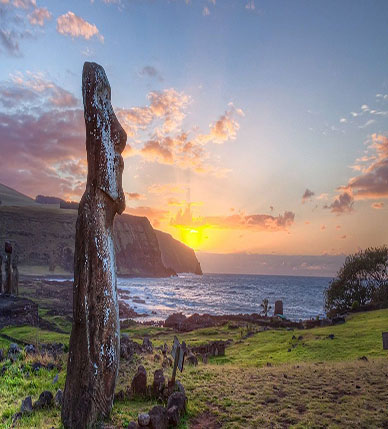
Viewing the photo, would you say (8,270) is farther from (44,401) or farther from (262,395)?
(262,395)

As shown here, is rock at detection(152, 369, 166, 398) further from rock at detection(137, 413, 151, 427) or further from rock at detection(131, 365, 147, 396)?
rock at detection(137, 413, 151, 427)

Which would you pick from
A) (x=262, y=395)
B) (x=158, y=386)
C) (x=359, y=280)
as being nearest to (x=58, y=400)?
(x=158, y=386)

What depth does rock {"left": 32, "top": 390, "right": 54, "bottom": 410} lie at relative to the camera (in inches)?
330

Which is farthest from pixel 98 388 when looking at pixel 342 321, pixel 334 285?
pixel 334 285

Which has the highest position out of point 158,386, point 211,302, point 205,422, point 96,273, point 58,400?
point 96,273

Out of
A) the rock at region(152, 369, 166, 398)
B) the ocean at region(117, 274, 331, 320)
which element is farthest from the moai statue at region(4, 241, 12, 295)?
the ocean at region(117, 274, 331, 320)

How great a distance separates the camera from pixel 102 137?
865 centimetres

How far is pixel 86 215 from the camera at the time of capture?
8.23m

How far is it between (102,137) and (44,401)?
7.07 m

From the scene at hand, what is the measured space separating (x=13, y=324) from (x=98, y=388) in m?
19.1

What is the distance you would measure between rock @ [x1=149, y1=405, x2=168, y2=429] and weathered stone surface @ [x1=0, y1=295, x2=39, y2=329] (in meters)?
19.6

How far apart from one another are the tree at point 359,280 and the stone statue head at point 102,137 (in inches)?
1762

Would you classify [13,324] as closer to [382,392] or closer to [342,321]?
[382,392]

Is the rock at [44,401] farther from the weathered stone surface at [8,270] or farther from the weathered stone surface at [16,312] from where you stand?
the weathered stone surface at [8,270]
